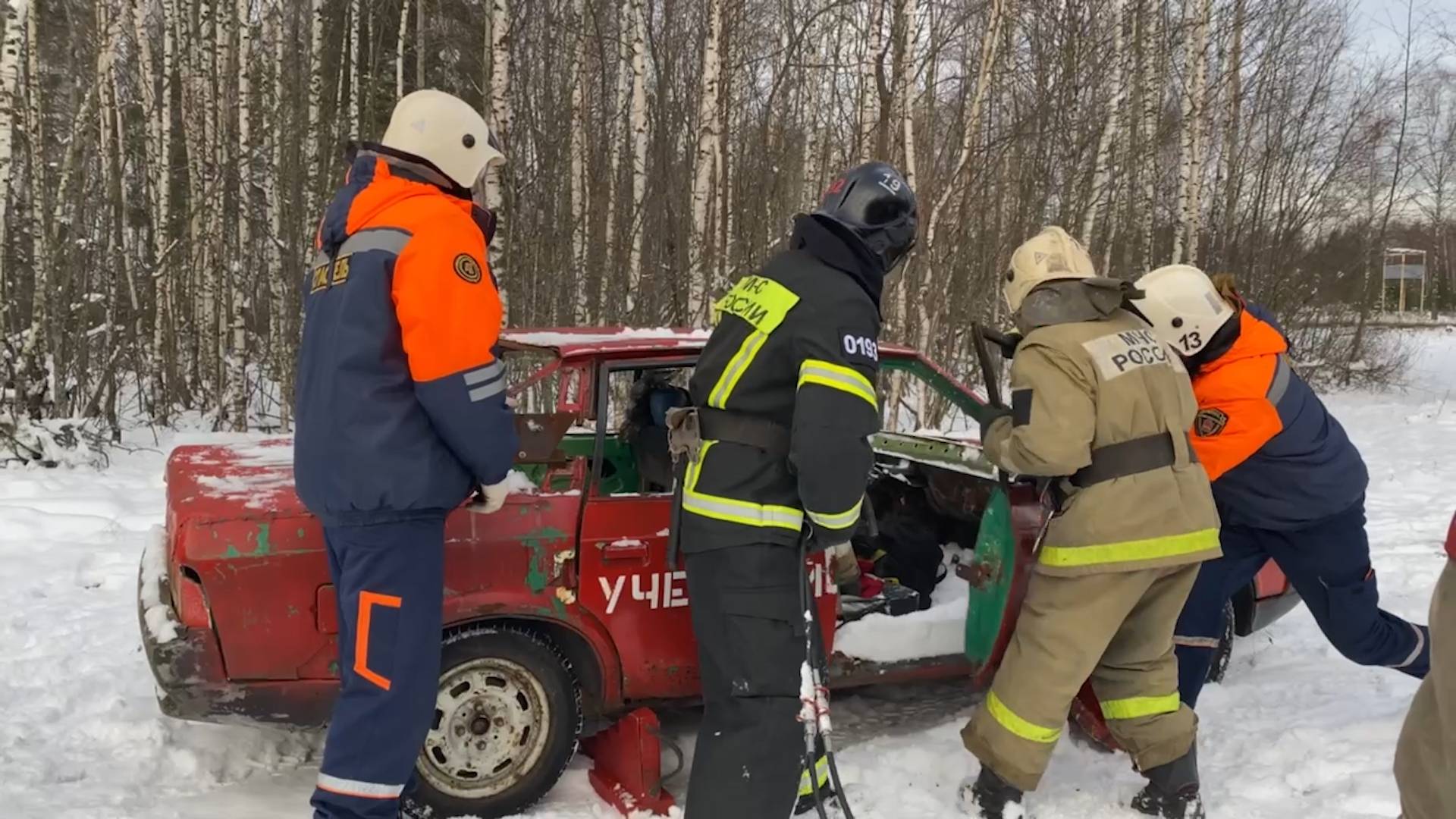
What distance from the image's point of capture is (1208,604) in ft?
12.1

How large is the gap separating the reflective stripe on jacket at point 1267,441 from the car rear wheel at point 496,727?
91.4 inches

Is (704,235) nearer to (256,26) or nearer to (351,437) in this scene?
(351,437)

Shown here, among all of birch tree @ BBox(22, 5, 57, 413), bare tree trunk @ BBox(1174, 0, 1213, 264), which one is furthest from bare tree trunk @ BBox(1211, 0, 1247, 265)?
birch tree @ BBox(22, 5, 57, 413)

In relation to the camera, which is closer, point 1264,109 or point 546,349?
point 546,349

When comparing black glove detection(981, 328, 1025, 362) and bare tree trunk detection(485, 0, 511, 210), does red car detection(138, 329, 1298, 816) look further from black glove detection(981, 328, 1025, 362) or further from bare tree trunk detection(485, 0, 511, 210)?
bare tree trunk detection(485, 0, 511, 210)

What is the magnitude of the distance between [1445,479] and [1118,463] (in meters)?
8.17

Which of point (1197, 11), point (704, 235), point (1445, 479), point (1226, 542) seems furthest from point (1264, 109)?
point (1226, 542)

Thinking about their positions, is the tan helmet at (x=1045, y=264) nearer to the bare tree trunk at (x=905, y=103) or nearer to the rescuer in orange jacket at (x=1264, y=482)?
the rescuer in orange jacket at (x=1264, y=482)

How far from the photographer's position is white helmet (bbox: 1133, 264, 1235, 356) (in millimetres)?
3328

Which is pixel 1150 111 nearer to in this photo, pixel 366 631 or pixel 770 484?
pixel 770 484

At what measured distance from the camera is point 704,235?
8.44 metres

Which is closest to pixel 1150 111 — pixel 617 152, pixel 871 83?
pixel 871 83

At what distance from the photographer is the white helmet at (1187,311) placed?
3328 mm

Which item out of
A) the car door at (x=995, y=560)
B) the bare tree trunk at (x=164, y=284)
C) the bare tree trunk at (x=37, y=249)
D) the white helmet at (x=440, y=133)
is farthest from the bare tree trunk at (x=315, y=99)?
the car door at (x=995, y=560)
